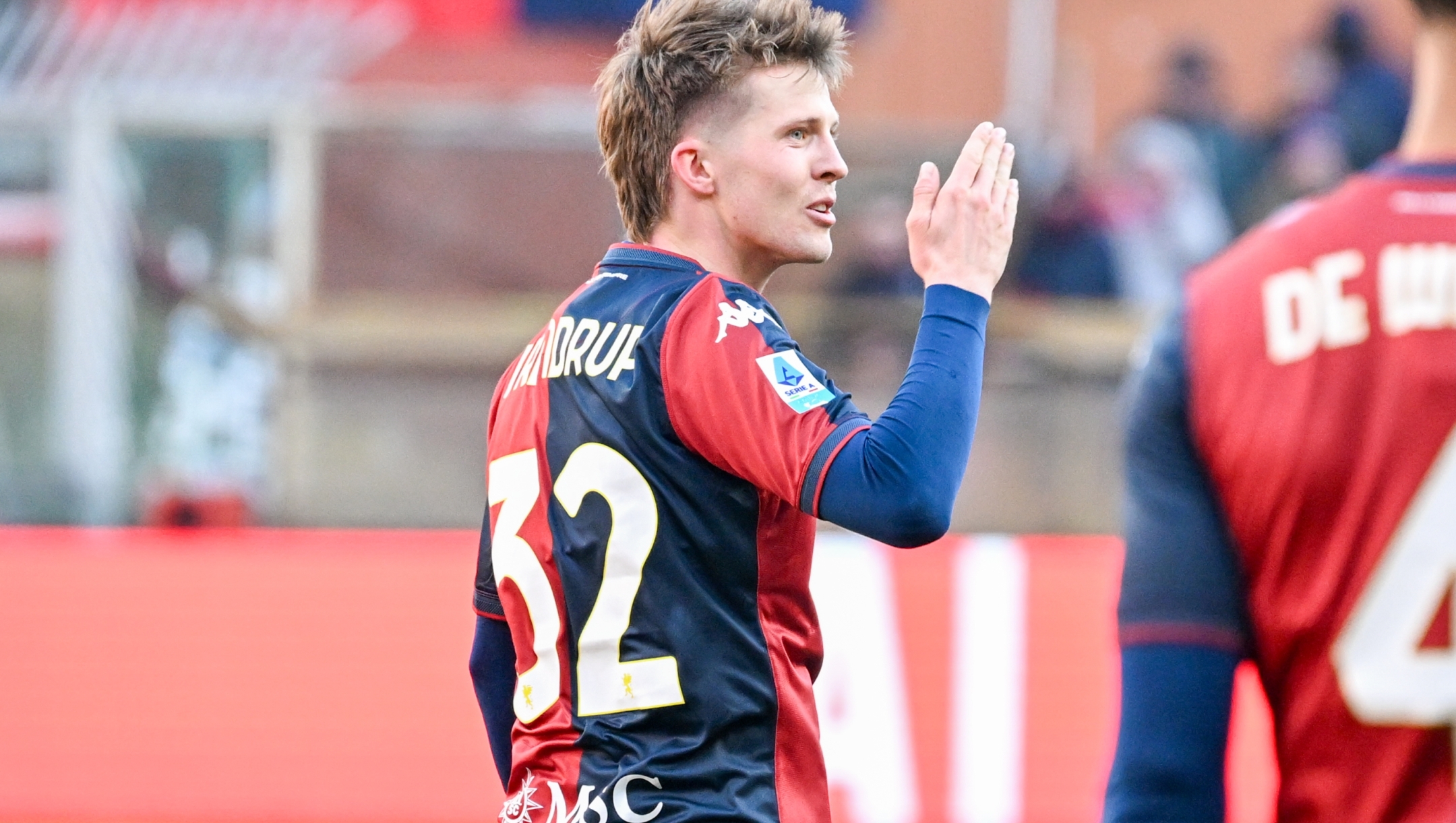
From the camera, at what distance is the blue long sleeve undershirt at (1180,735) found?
1807 millimetres

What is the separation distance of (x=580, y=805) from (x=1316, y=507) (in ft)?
4.14

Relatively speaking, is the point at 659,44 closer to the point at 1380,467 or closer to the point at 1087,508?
the point at 1380,467

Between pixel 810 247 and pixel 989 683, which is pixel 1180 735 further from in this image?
pixel 989 683

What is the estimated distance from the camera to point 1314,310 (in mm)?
1759

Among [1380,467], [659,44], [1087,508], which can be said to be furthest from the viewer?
[1087,508]

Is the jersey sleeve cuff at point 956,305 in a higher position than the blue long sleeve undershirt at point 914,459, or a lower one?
higher

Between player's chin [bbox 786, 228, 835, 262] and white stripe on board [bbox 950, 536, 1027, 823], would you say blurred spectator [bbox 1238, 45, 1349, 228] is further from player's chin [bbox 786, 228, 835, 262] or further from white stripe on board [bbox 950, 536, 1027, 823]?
player's chin [bbox 786, 228, 835, 262]

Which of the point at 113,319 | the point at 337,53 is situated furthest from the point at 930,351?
the point at 337,53

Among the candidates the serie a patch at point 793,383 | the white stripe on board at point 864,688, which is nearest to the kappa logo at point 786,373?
the serie a patch at point 793,383

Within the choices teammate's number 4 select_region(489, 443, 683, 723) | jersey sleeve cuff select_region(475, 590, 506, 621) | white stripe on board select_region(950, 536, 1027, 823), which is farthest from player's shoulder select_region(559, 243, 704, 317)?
white stripe on board select_region(950, 536, 1027, 823)

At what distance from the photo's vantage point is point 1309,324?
5.77 ft

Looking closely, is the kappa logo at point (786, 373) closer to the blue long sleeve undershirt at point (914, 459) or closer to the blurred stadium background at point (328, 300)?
the blue long sleeve undershirt at point (914, 459)

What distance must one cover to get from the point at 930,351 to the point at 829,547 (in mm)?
4112

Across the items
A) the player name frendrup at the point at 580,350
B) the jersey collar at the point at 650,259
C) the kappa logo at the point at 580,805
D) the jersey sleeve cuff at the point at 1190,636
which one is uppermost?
the jersey collar at the point at 650,259
